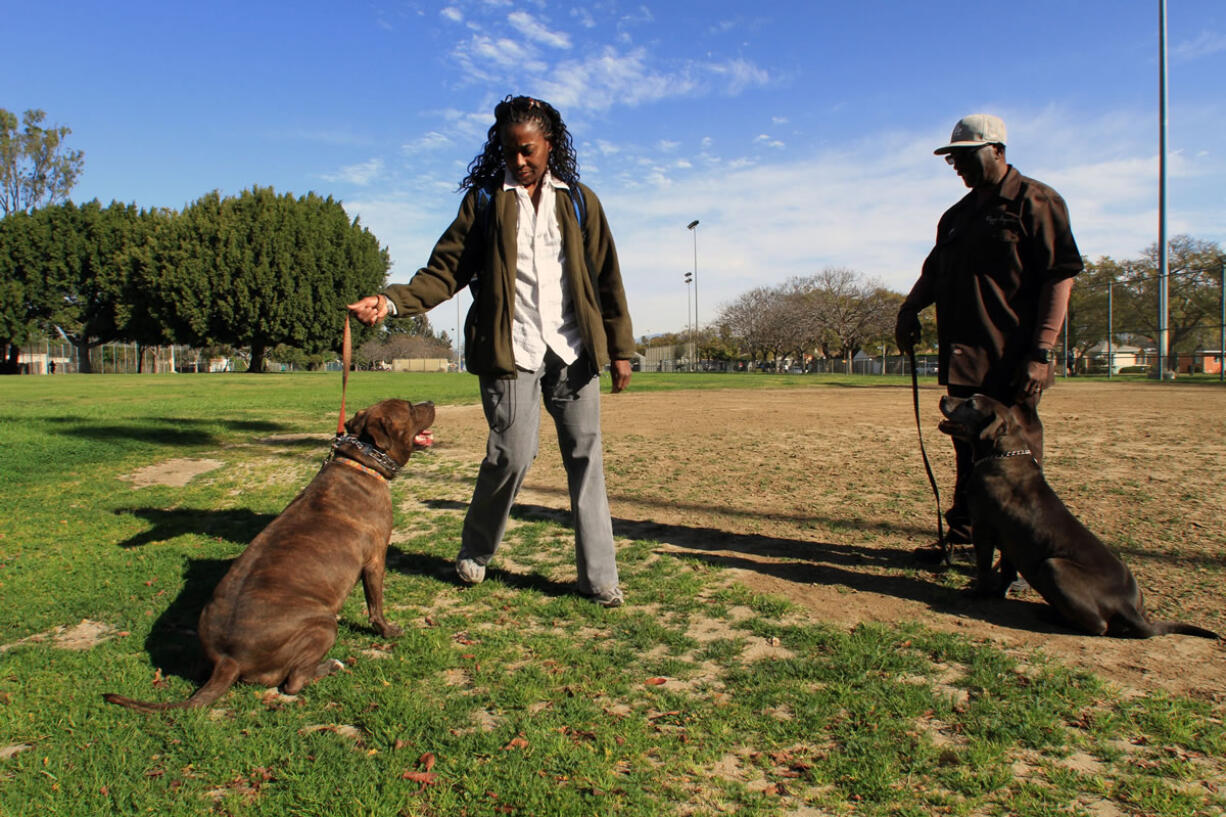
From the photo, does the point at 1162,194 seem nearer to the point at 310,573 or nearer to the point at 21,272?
the point at 310,573

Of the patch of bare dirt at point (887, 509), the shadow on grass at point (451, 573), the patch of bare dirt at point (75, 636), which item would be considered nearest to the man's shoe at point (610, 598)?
the patch of bare dirt at point (887, 509)

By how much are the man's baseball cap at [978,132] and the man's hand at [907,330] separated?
96cm

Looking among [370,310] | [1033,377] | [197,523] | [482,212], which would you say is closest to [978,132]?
[1033,377]

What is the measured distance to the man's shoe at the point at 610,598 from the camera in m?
3.43

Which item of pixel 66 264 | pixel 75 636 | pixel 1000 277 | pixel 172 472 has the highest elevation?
pixel 66 264

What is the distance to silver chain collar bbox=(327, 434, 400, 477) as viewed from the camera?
3.41 meters

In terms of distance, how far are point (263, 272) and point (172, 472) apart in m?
35.6

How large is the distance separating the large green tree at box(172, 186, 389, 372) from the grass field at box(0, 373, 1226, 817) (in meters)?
36.9

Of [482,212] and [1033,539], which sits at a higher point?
[482,212]

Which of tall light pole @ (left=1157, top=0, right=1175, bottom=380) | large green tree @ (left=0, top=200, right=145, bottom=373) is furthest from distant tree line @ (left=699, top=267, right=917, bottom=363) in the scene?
large green tree @ (left=0, top=200, right=145, bottom=373)

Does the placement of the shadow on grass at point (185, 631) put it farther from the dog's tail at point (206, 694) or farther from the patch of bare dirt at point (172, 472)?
the patch of bare dirt at point (172, 472)

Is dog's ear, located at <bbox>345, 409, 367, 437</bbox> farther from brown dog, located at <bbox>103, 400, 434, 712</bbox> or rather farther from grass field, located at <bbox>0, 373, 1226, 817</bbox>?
grass field, located at <bbox>0, 373, 1226, 817</bbox>

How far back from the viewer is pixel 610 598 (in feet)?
11.3

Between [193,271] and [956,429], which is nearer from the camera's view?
[956,429]
